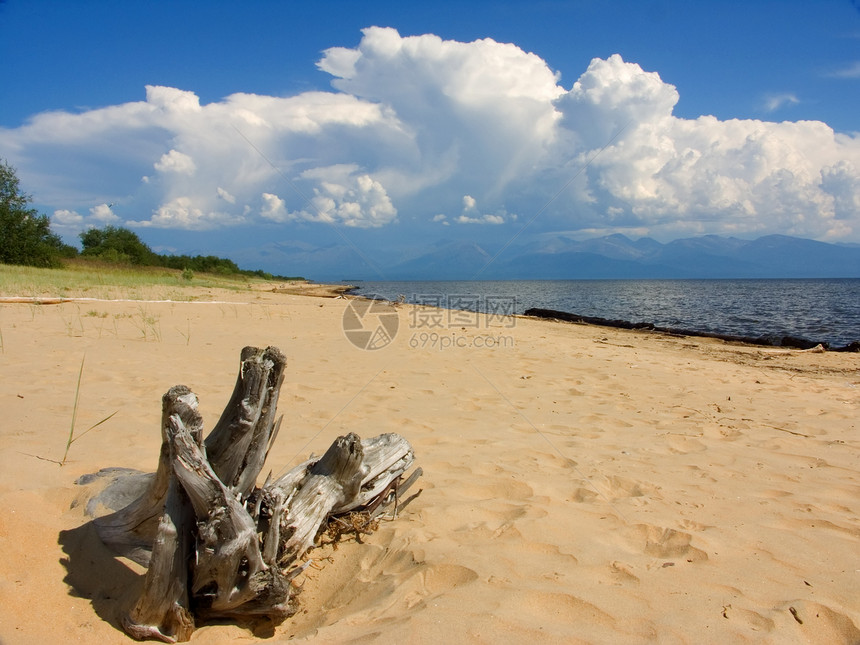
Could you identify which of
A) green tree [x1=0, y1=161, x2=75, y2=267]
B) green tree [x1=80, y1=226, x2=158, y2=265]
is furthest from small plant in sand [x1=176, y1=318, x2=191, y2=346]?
green tree [x1=80, y1=226, x2=158, y2=265]

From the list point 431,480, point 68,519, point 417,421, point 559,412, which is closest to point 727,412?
point 559,412

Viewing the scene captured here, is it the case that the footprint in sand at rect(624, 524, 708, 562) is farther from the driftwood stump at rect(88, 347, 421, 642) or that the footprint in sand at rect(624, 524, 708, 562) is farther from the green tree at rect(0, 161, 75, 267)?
the green tree at rect(0, 161, 75, 267)

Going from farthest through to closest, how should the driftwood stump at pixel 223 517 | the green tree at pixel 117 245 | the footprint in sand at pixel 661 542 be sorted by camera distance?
the green tree at pixel 117 245
the footprint in sand at pixel 661 542
the driftwood stump at pixel 223 517

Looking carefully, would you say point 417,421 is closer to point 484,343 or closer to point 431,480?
point 431,480

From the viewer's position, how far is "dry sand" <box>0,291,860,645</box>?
7.00 ft

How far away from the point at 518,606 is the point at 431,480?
1525mm

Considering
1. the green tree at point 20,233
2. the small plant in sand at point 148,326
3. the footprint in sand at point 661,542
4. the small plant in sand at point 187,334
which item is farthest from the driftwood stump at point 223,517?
the green tree at point 20,233

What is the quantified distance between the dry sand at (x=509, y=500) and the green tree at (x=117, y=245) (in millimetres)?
39640

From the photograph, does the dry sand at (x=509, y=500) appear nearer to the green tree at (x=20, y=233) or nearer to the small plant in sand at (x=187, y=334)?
the small plant in sand at (x=187, y=334)

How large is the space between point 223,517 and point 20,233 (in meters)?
35.2

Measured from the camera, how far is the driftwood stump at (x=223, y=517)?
2125 millimetres

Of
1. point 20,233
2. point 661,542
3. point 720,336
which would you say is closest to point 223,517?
point 661,542

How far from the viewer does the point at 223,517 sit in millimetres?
2152

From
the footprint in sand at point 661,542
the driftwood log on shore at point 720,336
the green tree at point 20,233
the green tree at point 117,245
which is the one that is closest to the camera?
the footprint in sand at point 661,542
